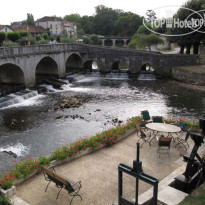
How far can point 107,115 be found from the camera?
69.4 feet

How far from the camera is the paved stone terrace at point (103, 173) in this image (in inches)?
312

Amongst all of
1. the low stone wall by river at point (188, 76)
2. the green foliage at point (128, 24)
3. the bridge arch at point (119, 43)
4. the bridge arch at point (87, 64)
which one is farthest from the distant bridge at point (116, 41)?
the low stone wall by river at point (188, 76)

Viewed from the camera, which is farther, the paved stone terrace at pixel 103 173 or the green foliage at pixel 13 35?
the green foliage at pixel 13 35

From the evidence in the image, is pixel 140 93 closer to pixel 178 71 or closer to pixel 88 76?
pixel 178 71

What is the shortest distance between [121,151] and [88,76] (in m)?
30.5

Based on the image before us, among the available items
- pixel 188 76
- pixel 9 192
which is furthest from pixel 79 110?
pixel 188 76

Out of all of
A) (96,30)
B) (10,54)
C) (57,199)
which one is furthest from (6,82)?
(96,30)

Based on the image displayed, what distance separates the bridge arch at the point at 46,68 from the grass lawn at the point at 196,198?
101ft

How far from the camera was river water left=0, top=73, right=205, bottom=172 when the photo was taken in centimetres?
1635

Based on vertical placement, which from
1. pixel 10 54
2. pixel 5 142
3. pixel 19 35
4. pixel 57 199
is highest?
pixel 19 35

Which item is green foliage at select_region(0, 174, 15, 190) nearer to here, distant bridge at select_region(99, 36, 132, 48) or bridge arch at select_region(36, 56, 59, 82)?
bridge arch at select_region(36, 56, 59, 82)

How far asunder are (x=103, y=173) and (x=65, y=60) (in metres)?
30.4

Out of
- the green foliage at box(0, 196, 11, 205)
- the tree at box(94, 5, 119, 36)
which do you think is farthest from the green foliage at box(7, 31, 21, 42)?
the tree at box(94, 5, 119, 36)

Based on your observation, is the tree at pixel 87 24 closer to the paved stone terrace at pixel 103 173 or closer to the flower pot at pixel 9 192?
the paved stone terrace at pixel 103 173
